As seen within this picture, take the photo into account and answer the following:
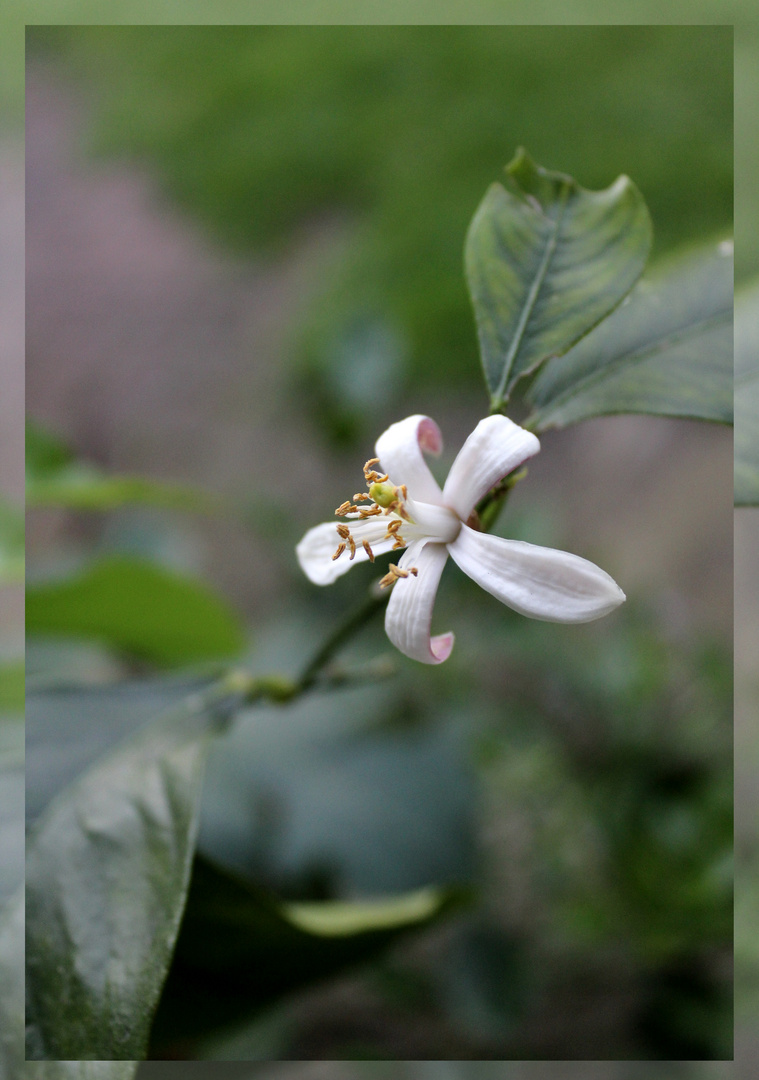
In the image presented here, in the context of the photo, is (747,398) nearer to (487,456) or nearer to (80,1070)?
(487,456)

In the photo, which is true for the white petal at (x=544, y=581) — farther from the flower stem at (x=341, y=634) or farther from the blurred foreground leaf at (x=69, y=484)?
the blurred foreground leaf at (x=69, y=484)

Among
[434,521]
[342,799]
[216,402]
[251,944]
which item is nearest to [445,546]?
[434,521]

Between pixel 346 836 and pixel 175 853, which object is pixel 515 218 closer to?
pixel 175 853

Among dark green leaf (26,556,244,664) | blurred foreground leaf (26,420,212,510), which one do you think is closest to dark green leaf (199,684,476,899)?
dark green leaf (26,556,244,664)

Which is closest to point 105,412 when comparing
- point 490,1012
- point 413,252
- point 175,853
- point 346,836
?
point 413,252

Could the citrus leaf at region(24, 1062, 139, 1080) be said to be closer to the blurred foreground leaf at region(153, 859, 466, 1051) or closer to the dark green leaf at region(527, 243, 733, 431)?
the blurred foreground leaf at region(153, 859, 466, 1051)

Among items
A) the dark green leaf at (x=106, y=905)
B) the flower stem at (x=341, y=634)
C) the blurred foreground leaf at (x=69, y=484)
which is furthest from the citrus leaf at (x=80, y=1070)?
the blurred foreground leaf at (x=69, y=484)

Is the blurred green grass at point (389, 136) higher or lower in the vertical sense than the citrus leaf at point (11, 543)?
higher
